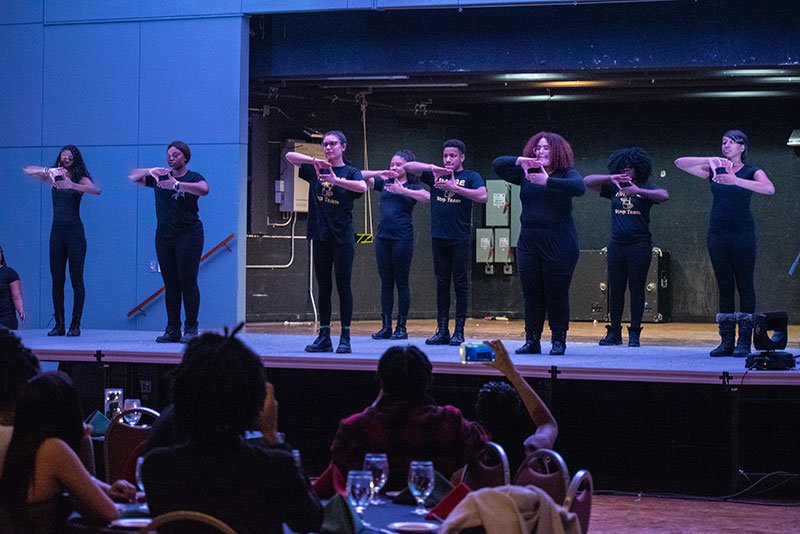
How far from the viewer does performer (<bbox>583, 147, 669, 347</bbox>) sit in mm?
6938

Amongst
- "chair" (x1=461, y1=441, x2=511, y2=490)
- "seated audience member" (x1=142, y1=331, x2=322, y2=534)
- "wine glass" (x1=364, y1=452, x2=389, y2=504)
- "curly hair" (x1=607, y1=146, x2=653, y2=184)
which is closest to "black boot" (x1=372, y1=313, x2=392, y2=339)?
"curly hair" (x1=607, y1=146, x2=653, y2=184)

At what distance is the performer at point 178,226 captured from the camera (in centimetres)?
680

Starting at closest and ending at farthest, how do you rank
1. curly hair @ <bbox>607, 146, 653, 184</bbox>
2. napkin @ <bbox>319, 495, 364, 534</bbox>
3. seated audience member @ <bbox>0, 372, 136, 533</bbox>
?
1. napkin @ <bbox>319, 495, 364, 534</bbox>
2. seated audience member @ <bbox>0, 372, 136, 533</bbox>
3. curly hair @ <bbox>607, 146, 653, 184</bbox>

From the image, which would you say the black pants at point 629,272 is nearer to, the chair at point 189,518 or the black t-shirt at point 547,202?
the black t-shirt at point 547,202

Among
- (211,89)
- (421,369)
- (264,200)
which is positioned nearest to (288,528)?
(421,369)

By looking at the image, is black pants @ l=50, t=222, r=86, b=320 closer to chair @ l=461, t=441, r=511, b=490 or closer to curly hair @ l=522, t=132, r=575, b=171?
curly hair @ l=522, t=132, r=575, b=171

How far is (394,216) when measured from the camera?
302 inches

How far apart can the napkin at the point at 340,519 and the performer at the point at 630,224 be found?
4928mm

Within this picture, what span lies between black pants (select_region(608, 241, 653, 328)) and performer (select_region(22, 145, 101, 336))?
395 cm

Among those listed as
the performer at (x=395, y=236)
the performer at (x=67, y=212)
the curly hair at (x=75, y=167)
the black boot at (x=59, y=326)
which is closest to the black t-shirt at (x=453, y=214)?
the performer at (x=395, y=236)

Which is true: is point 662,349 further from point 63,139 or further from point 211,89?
point 63,139

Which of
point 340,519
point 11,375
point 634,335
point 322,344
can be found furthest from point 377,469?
point 634,335

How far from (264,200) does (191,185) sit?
17.9 feet

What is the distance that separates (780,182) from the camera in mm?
13094
